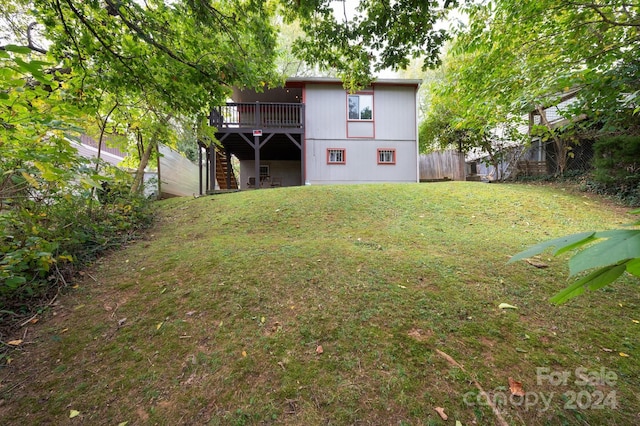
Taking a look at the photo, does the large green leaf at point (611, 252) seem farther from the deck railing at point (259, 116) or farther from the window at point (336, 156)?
the window at point (336, 156)

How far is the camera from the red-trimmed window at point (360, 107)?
1205 centimetres

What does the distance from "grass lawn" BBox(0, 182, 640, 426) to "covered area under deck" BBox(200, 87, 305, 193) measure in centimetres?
735

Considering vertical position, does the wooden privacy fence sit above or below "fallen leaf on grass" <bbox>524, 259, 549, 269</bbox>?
above

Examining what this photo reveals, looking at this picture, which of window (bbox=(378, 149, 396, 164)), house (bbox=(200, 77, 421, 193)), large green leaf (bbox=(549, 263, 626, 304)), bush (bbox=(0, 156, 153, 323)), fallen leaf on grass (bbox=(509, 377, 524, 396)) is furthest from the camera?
window (bbox=(378, 149, 396, 164))

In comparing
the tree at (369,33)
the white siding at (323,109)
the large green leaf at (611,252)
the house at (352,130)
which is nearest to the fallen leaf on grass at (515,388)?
the large green leaf at (611,252)

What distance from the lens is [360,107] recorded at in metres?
12.1

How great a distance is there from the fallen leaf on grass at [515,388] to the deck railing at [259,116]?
10.9 m

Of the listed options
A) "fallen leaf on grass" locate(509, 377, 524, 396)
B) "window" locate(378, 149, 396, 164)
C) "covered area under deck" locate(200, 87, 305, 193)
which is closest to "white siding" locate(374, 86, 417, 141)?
"window" locate(378, 149, 396, 164)

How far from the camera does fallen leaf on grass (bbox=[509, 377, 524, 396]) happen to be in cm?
170

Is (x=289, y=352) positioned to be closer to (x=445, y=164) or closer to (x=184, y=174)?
(x=184, y=174)

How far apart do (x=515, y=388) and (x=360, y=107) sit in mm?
11914

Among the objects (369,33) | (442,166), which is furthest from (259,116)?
(442,166)

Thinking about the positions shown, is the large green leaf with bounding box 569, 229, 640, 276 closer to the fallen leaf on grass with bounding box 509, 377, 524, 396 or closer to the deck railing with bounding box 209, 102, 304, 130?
the fallen leaf on grass with bounding box 509, 377, 524, 396

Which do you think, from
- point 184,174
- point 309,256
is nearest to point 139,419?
point 309,256
